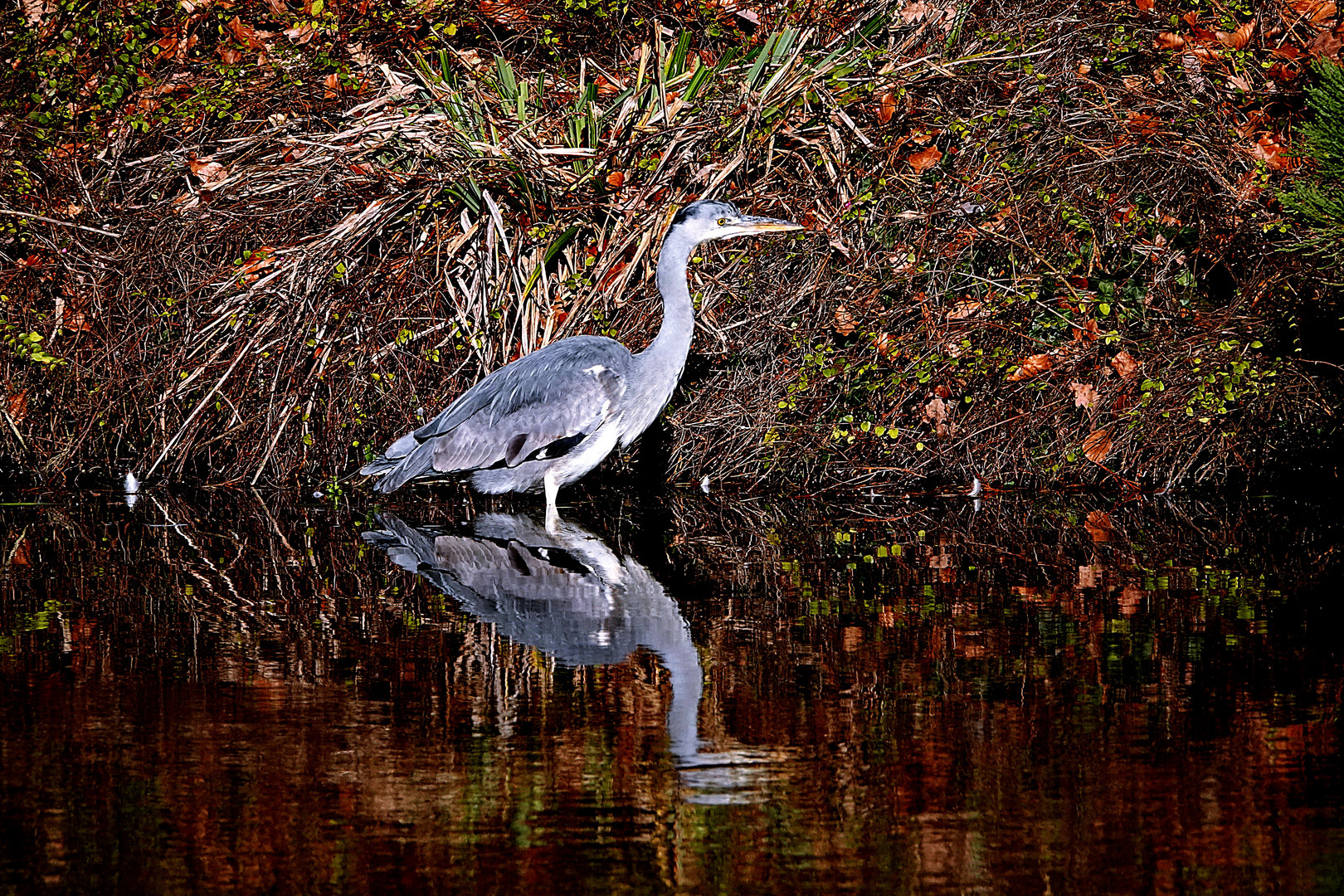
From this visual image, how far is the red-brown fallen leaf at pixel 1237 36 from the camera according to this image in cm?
1033

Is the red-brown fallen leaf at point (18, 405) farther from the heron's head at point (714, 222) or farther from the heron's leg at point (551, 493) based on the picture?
the heron's head at point (714, 222)

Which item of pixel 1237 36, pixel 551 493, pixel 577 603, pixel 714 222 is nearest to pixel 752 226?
pixel 714 222

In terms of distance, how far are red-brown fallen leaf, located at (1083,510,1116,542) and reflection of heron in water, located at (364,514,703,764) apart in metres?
2.45

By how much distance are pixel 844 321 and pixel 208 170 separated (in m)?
4.46

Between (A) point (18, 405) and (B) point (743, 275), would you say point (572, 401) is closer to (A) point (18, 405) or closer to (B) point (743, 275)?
(B) point (743, 275)

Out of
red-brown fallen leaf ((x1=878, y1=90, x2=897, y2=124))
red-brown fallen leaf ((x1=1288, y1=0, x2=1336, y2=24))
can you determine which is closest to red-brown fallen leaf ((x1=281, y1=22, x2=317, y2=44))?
red-brown fallen leaf ((x1=878, y1=90, x2=897, y2=124))

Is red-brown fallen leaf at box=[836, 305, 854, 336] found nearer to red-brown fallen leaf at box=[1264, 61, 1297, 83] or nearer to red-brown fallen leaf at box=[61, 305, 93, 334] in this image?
red-brown fallen leaf at box=[1264, 61, 1297, 83]

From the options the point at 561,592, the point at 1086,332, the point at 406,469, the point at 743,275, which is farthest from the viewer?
the point at 743,275

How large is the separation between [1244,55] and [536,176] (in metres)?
4.98


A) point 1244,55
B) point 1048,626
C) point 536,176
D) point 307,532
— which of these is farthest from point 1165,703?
point 1244,55

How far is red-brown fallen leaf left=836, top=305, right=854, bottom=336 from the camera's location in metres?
9.34

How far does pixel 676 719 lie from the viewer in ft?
13.1

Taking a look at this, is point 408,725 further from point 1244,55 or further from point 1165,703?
point 1244,55

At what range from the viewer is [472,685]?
445cm
